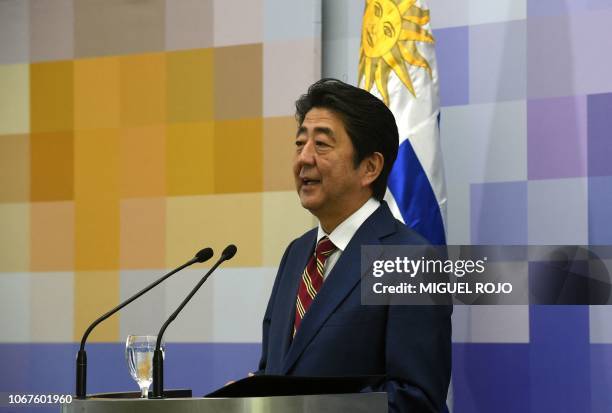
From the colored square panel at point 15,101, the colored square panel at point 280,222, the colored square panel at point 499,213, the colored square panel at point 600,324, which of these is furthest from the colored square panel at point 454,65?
the colored square panel at point 15,101

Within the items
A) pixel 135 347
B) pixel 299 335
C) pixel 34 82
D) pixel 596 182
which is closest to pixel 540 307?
pixel 596 182

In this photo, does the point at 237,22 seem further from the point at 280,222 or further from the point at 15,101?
the point at 15,101

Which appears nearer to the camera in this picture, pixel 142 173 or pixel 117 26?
pixel 142 173

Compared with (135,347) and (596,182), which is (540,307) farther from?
(135,347)

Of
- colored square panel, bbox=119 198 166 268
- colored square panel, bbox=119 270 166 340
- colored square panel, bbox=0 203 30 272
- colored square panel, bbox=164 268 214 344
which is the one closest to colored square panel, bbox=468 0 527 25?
colored square panel, bbox=164 268 214 344

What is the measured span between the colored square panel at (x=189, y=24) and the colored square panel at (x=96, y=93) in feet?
1.04

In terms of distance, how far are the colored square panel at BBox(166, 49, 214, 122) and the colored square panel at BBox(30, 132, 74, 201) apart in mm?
569

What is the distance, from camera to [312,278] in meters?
2.58

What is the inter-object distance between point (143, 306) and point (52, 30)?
1.41m

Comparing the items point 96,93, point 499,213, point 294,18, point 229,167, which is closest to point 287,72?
point 294,18

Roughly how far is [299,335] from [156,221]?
1934 millimetres

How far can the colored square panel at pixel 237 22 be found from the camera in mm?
4070

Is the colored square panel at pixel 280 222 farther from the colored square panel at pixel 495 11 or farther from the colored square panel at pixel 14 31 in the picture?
the colored square panel at pixel 14 31

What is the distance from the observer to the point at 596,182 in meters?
3.43
